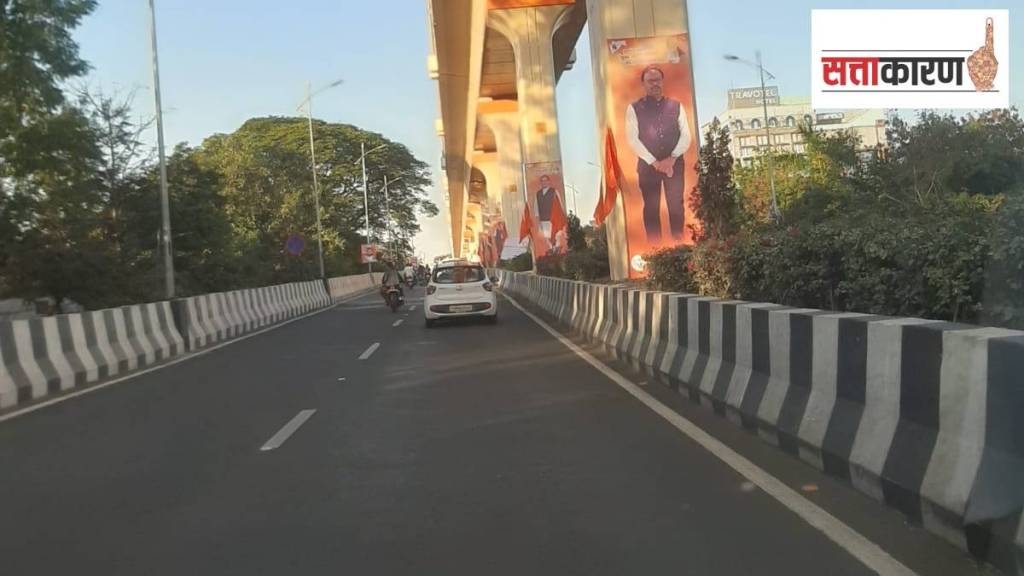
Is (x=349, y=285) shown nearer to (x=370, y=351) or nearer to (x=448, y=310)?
(x=448, y=310)

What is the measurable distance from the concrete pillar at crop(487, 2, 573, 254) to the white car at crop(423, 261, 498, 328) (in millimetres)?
17776

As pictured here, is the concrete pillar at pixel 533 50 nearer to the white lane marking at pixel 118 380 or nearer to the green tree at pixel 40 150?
the green tree at pixel 40 150

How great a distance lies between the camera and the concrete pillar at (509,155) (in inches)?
2050

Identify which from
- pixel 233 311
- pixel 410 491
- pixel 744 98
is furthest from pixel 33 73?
pixel 744 98

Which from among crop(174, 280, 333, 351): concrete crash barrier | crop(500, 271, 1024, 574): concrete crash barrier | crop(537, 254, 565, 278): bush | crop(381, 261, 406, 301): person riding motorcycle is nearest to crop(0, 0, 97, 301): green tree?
crop(174, 280, 333, 351): concrete crash barrier

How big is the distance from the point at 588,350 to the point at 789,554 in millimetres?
9170

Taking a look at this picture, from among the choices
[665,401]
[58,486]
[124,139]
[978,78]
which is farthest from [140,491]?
[124,139]

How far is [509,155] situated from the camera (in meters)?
54.1

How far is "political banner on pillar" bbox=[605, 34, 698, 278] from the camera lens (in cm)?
2053

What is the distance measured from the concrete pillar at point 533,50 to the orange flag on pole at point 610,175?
51.3ft

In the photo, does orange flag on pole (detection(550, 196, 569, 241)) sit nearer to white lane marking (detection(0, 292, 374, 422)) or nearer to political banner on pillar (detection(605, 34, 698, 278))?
political banner on pillar (detection(605, 34, 698, 278))

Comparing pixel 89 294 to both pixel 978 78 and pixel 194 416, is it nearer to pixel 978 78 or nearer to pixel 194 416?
pixel 194 416

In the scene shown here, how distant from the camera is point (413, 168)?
83.4 metres

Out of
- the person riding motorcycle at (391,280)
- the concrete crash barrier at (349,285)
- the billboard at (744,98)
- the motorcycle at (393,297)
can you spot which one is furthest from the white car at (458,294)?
the billboard at (744,98)
